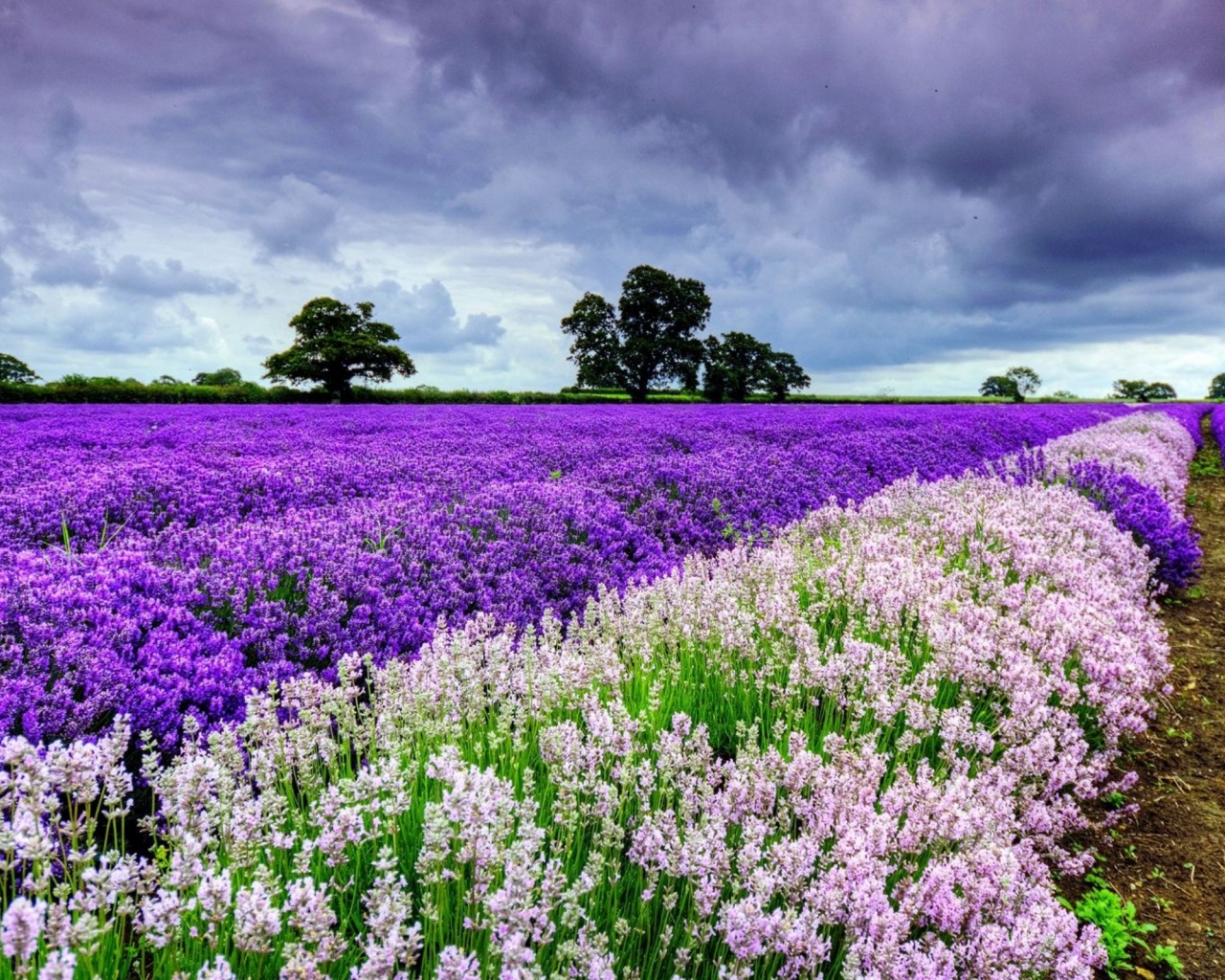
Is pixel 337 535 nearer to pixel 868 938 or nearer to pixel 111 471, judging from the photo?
pixel 111 471

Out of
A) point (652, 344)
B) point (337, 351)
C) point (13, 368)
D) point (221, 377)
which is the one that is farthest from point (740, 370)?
point (13, 368)

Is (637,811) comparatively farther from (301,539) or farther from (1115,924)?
(301,539)

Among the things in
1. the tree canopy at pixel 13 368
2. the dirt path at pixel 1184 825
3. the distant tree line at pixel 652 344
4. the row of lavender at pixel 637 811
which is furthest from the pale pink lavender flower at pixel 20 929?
the tree canopy at pixel 13 368

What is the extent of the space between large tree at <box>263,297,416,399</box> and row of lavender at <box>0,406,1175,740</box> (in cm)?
2785

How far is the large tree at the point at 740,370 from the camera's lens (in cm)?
4728

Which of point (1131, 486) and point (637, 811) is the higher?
point (1131, 486)

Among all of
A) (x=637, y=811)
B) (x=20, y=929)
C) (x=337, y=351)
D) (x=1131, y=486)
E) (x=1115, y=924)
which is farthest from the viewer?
(x=337, y=351)

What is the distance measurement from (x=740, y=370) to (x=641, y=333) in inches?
299

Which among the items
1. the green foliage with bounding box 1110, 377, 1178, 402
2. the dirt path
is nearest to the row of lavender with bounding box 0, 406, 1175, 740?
the dirt path

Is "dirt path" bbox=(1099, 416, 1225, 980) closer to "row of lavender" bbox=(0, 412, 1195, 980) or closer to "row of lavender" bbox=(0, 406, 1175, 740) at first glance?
"row of lavender" bbox=(0, 412, 1195, 980)

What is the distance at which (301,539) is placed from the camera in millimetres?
4555

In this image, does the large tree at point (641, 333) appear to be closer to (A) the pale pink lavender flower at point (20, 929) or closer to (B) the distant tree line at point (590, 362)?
(B) the distant tree line at point (590, 362)

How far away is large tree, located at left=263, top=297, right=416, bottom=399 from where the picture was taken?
38219 millimetres

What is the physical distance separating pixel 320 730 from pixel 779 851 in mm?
1673
